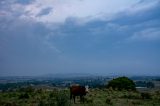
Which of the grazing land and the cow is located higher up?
the cow

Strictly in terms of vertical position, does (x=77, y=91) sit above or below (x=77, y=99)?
above

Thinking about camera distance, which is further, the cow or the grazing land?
the cow

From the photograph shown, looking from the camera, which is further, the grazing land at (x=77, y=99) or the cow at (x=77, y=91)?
the cow at (x=77, y=91)

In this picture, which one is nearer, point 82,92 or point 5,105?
point 5,105

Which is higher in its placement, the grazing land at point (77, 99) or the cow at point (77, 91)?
the cow at point (77, 91)

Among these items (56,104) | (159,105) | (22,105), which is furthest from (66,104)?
(159,105)

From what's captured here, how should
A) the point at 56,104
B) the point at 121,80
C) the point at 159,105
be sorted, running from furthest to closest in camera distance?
the point at 121,80 → the point at 159,105 → the point at 56,104

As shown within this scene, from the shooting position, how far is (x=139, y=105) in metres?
26.2

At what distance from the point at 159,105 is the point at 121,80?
31.4 m

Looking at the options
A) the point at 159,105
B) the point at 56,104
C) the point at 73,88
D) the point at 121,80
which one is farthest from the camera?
the point at 121,80

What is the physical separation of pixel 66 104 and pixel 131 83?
38488 millimetres

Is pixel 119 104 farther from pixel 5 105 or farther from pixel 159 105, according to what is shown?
pixel 5 105

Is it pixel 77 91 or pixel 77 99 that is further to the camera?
pixel 77 99

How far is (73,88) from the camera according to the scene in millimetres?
30812
